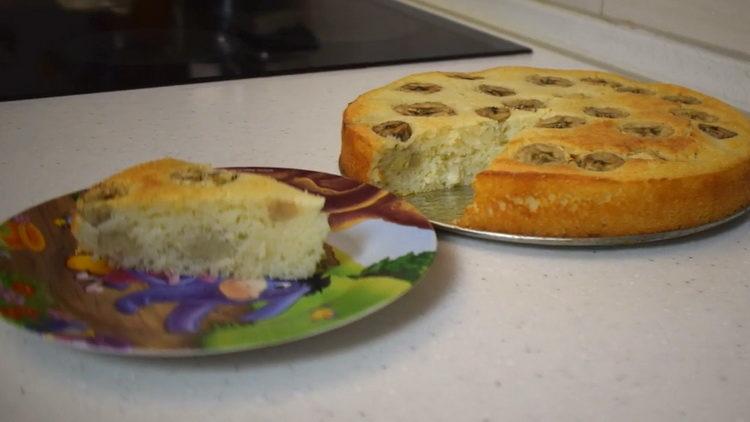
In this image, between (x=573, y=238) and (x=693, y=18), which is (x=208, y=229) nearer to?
(x=573, y=238)

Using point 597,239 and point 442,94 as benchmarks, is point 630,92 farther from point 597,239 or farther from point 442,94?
point 597,239

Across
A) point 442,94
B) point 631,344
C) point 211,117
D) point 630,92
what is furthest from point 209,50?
point 631,344

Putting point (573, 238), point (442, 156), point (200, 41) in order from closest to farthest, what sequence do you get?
point (573, 238) → point (442, 156) → point (200, 41)

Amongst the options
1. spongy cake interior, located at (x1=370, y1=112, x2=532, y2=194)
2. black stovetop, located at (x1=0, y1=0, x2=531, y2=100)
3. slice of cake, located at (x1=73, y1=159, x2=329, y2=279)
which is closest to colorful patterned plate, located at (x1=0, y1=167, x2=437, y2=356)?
slice of cake, located at (x1=73, y1=159, x2=329, y2=279)

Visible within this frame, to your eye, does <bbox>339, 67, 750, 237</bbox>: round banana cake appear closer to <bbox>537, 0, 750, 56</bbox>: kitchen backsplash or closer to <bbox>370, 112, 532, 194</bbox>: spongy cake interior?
<bbox>370, 112, 532, 194</bbox>: spongy cake interior

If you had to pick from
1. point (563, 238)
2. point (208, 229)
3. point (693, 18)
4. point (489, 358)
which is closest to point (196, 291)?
point (208, 229)

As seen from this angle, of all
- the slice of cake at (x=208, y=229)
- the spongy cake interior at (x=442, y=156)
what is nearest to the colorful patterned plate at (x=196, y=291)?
the slice of cake at (x=208, y=229)

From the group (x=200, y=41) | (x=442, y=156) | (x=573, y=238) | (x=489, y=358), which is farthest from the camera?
(x=200, y=41)
